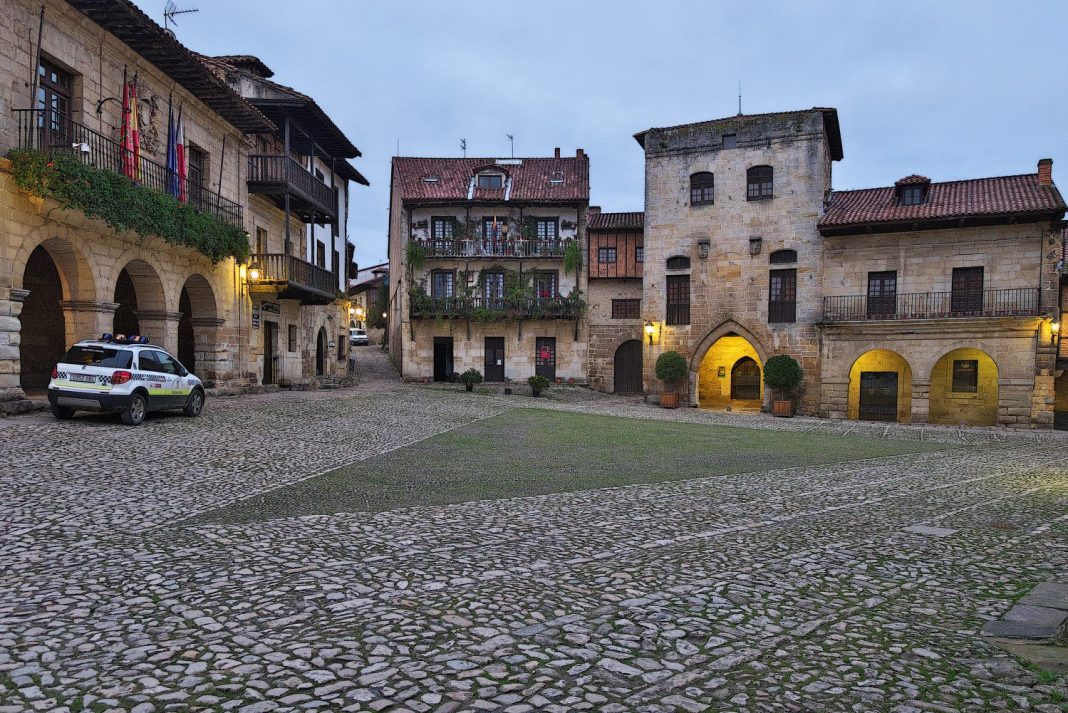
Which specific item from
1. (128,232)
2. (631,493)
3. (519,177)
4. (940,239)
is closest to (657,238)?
(519,177)

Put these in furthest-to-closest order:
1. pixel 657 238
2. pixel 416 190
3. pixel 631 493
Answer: pixel 416 190, pixel 657 238, pixel 631 493

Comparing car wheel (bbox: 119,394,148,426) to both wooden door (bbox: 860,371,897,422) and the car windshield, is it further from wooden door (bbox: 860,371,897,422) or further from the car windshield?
wooden door (bbox: 860,371,897,422)

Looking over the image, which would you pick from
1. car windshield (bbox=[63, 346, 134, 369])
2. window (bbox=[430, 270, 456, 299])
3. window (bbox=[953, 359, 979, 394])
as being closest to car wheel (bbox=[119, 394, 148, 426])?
car windshield (bbox=[63, 346, 134, 369])

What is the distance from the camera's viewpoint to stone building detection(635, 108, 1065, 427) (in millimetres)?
23812

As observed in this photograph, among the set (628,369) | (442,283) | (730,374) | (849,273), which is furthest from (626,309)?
(849,273)

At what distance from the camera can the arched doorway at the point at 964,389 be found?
85.1 ft

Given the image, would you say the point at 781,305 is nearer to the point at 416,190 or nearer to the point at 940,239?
the point at 940,239

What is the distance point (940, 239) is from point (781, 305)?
6028mm

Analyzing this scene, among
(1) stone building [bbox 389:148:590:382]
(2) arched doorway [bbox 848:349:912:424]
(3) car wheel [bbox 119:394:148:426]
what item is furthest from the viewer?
(1) stone building [bbox 389:148:590:382]

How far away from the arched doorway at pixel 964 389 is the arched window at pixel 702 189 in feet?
36.0

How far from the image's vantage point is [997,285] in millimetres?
24375

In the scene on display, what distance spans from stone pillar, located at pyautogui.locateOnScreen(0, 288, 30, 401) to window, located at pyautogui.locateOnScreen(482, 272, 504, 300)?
21125mm

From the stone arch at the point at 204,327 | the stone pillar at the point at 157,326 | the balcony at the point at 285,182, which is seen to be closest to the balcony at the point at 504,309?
the balcony at the point at 285,182

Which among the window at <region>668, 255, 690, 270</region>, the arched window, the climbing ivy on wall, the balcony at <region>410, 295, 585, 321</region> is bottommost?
the balcony at <region>410, 295, 585, 321</region>
